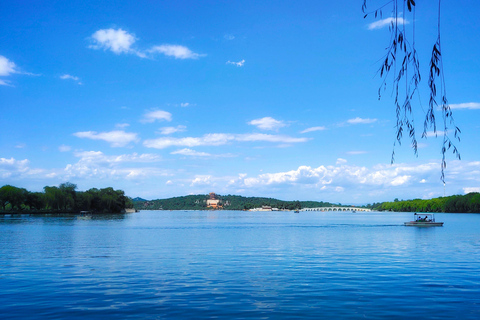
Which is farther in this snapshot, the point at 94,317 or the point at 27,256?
the point at 27,256

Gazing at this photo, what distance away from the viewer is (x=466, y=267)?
33.5 meters

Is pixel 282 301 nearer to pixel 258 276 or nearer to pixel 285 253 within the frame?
pixel 258 276

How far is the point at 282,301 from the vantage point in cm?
2078

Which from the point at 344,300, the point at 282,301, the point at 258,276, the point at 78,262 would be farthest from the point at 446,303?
the point at 78,262

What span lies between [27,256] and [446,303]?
121ft

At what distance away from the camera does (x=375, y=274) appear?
96.4 feet

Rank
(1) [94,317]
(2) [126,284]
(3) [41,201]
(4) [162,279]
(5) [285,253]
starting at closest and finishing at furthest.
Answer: (1) [94,317], (2) [126,284], (4) [162,279], (5) [285,253], (3) [41,201]

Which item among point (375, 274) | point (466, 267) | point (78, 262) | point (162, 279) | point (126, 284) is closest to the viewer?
point (126, 284)

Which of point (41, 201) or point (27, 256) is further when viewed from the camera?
point (41, 201)

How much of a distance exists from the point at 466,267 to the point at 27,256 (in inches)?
1553

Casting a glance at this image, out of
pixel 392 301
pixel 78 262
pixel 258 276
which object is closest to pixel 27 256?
pixel 78 262

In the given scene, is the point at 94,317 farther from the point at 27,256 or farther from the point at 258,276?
the point at 27,256

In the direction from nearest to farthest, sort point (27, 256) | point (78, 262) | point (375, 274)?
point (375, 274), point (78, 262), point (27, 256)

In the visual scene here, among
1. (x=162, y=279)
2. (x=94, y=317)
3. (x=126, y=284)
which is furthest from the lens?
(x=162, y=279)
